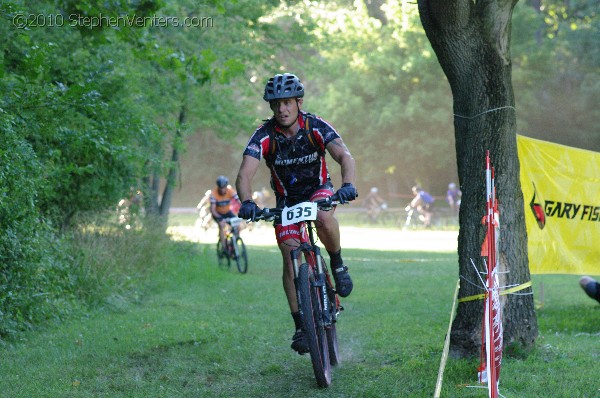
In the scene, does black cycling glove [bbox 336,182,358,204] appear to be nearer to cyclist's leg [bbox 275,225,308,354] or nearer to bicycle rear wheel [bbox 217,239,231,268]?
cyclist's leg [bbox 275,225,308,354]

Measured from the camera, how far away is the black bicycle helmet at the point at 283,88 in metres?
7.80

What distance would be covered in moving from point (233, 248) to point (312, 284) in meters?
12.9

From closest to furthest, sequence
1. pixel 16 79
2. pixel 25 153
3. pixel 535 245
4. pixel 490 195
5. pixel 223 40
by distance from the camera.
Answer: pixel 490 195 → pixel 25 153 → pixel 16 79 → pixel 535 245 → pixel 223 40

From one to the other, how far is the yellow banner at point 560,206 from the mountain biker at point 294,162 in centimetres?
370

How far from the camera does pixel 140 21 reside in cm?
1249

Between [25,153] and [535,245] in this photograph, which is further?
[535,245]

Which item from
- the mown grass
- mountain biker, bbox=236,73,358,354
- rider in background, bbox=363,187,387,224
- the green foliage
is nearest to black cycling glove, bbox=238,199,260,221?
mountain biker, bbox=236,73,358,354

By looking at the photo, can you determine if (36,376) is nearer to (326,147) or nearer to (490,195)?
(326,147)

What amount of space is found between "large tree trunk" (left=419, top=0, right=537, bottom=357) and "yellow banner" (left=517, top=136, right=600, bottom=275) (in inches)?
106

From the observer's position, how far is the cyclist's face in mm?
7855

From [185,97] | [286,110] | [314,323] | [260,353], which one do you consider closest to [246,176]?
[286,110]

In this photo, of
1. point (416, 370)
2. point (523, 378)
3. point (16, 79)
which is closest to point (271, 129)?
point (416, 370)

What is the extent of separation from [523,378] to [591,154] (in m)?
5.22

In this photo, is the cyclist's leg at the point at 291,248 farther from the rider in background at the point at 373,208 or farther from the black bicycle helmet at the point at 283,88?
the rider in background at the point at 373,208
